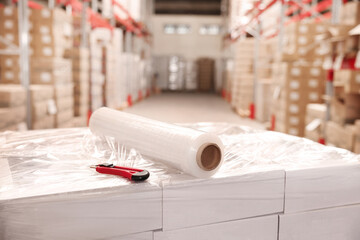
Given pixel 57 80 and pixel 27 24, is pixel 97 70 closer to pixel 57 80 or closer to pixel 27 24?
pixel 57 80

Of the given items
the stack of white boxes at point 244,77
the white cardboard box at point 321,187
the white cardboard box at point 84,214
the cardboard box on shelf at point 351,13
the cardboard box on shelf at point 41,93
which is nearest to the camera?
the white cardboard box at point 84,214

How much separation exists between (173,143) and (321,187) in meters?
0.64

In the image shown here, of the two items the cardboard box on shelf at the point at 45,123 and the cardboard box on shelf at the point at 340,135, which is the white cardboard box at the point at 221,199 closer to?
the cardboard box on shelf at the point at 340,135

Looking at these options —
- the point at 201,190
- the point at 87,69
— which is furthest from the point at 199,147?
the point at 87,69

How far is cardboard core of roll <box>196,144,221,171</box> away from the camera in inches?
54.5

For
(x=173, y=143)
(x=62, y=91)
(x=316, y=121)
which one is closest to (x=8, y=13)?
(x=62, y=91)

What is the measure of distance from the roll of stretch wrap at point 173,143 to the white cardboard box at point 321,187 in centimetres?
33

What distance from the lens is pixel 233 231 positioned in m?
1.43

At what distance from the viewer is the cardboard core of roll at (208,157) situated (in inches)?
54.5

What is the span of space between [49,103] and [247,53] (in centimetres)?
632

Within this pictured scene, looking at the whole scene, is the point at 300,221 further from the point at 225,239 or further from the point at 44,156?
the point at 44,156

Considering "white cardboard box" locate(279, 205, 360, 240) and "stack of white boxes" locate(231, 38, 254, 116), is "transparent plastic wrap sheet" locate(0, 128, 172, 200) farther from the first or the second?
"stack of white boxes" locate(231, 38, 254, 116)

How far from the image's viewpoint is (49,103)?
5.19 metres

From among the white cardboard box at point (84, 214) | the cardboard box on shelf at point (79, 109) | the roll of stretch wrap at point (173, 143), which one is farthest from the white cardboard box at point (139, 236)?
the cardboard box on shelf at point (79, 109)
